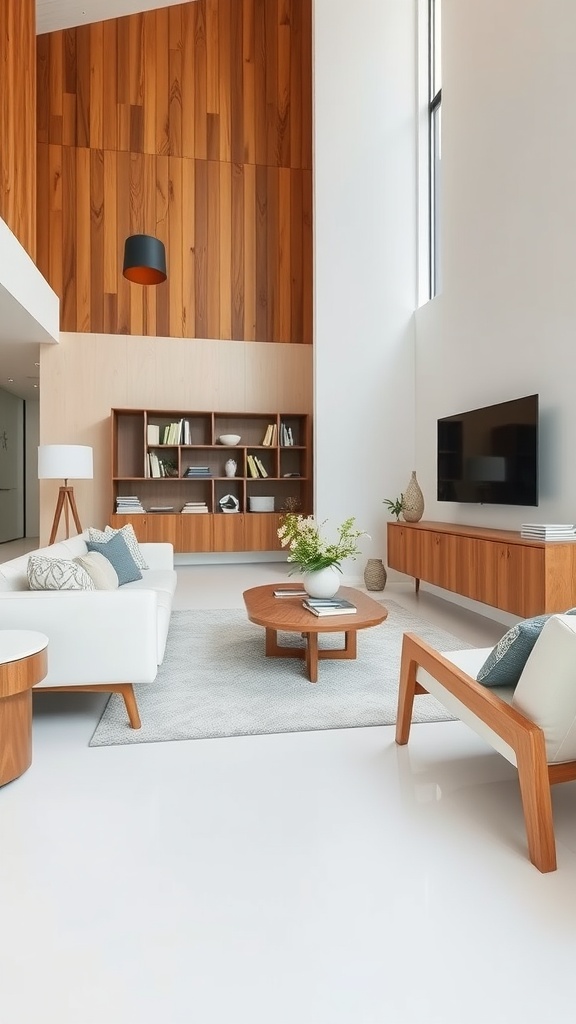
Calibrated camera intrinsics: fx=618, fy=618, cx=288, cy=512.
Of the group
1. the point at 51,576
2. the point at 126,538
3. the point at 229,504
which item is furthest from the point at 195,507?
the point at 51,576

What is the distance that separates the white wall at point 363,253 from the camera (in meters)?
6.03

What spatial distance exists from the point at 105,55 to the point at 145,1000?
27.6 ft

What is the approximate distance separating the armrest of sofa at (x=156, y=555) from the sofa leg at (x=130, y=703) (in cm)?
202

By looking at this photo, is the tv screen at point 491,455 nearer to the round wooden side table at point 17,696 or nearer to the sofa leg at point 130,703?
the sofa leg at point 130,703

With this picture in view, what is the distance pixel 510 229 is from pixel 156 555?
3391 mm

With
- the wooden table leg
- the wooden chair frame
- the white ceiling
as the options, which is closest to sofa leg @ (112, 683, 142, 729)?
the wooden table leg

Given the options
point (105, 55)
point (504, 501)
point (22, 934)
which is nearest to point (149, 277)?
point (504, 501)

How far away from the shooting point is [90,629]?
2.37 m

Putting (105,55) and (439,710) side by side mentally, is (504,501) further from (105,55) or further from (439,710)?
(105,55)

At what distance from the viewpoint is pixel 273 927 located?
1362 mm

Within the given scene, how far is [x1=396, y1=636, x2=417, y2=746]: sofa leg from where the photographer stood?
2.26 meters

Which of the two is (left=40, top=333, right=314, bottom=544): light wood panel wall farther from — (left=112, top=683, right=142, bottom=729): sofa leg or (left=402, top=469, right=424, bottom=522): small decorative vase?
(left=112, top=683, right=142, bottom=729): sofa leg

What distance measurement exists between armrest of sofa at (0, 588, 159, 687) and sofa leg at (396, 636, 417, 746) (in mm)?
970

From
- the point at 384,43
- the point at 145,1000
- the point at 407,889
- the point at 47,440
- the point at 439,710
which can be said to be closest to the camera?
the point at 145,1000
